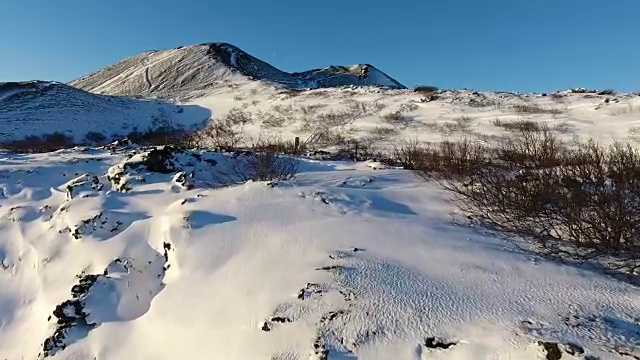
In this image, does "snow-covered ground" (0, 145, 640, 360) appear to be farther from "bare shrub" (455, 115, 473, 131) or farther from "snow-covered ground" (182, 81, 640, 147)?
"bare shrub" (455, 115, 473, 131)

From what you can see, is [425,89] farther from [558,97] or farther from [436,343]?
[436,343]

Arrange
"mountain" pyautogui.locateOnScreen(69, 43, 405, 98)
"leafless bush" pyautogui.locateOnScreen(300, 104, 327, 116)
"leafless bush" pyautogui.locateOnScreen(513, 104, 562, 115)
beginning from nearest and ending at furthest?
"leafless bush" pyautogui.locateOnScreen(513, 104, 562, 115) < "leafless bush" pyautogui.locateOnScreen(300, 104, 327, 116) < "mountain" pyautogui.locateOnScreen(69, 43, 405, 98)

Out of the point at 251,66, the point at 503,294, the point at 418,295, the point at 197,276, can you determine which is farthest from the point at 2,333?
the point at 251,66

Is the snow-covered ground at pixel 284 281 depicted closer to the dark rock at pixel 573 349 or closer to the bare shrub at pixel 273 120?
the dark rock at pixel 573 349

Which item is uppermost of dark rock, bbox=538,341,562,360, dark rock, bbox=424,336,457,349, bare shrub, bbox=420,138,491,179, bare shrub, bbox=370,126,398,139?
bare shrub, bbox=370,126,398,139

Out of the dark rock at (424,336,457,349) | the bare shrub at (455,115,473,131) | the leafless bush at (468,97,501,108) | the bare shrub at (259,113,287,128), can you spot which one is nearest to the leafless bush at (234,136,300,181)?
the dark rock at (424,336,457,349)

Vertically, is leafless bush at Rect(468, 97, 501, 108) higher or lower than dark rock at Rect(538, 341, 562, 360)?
higher

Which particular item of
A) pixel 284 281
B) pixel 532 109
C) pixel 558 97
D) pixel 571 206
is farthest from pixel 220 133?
pixel 571 206

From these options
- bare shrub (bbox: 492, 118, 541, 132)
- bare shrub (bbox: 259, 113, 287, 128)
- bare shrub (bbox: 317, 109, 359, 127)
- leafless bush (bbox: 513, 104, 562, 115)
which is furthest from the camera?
bare shrub (bbox: 259, 113, 287, 128)
